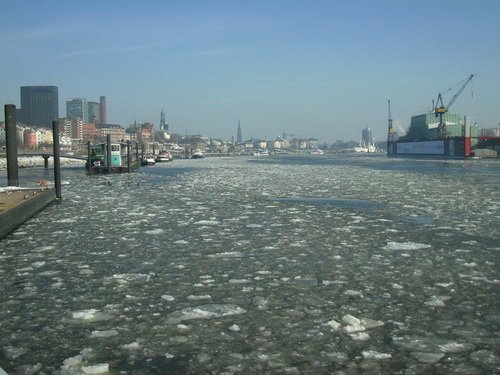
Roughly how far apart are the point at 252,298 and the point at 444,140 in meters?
127

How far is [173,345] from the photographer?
4418 millimetres

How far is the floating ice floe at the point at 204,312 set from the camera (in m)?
5.15

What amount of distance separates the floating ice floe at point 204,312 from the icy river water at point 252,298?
0.04ft

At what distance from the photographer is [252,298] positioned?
19.2 ft

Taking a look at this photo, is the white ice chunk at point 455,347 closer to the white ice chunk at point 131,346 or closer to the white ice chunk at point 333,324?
the white ice chunk at point 333,324

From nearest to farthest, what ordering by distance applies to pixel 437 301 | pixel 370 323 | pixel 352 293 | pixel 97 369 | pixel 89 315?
1. pixel 97 369
2. pixel 370 323
3. pixel 89 315
4. pixel 437 301
5. pixel 352 293

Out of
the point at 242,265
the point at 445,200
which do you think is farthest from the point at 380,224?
the point at 445,200

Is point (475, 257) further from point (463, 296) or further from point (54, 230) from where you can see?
point (54, 230)

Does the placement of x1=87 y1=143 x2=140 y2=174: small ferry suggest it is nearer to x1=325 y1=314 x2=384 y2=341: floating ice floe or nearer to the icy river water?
the icy river water

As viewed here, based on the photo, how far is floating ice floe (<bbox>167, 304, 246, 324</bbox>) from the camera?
203 inches

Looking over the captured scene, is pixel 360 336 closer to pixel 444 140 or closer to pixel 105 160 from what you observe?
pixel 105 160

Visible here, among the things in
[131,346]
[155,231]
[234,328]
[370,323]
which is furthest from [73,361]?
[155,231]

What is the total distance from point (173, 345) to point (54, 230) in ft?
25.8

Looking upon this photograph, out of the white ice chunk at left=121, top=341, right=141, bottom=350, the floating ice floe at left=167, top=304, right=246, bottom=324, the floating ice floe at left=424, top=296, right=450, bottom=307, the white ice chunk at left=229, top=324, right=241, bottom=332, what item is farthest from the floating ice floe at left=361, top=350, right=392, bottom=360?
the white ice chunk at left=121, top=341, right=141, bottom=350
